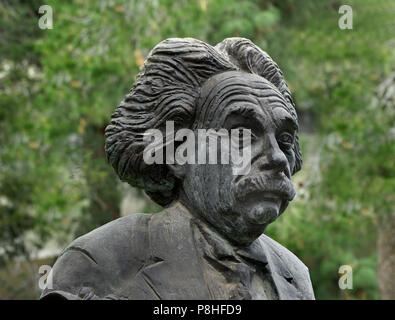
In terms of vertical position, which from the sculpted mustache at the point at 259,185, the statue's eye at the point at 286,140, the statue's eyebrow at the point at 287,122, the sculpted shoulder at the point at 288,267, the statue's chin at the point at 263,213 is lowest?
the sculpted shoulder at the point at 288,267

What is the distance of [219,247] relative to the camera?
314 cm

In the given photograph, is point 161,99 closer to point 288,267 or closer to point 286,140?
point 286,140

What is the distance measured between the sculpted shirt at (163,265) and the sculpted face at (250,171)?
0.08 metres

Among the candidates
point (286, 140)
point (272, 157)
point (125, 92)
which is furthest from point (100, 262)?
point (125, 92)

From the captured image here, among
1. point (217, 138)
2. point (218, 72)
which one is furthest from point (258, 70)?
point (217, 138)

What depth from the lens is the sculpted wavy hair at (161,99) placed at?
3.21 m

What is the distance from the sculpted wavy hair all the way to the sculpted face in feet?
0.20

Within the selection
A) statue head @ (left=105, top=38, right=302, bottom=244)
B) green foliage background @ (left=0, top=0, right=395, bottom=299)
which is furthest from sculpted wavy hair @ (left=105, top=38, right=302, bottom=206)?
green foliage background @ (left=0, top=0, right=395, bottom=299)

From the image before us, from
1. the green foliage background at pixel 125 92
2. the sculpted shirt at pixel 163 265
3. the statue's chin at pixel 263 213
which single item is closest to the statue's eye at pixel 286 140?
the statue's chin at pixel 263 213

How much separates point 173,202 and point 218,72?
1.89 feet

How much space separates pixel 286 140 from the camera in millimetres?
3260

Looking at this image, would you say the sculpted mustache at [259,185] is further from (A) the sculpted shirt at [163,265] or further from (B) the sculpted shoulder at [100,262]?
(B) the sculpted shoulder at [100,262]

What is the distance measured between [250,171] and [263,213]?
171 mm
